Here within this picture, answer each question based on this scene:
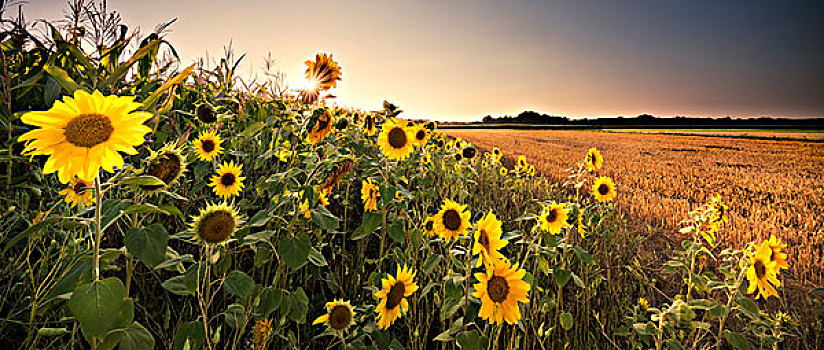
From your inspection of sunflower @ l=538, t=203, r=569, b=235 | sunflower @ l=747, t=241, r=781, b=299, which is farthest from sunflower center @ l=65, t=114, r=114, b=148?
sunflower @ l=747, t=241, r=781, b=299

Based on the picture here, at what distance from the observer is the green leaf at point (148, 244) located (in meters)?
0.81

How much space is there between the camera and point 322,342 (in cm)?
174

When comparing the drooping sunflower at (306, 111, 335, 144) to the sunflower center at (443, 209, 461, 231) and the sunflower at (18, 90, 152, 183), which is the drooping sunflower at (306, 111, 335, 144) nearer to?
the sunflower center at (443, 209, 461, 231)

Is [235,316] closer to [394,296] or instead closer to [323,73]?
[394,296]

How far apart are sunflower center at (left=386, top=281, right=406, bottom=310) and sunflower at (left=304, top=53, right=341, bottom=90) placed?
1371mm

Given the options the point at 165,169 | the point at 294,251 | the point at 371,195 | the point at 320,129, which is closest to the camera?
the point at 165,169

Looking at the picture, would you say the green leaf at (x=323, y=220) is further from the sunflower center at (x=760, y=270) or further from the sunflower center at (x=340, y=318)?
the sunflower center at (x=760, y=270)

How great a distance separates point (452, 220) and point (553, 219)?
0.55 m

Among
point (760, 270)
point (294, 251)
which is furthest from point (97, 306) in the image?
point (760, 270)

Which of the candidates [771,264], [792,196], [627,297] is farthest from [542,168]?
[771,264]

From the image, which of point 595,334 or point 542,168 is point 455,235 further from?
point 542,168

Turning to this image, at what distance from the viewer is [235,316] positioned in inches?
47.2

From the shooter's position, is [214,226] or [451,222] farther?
[451,222]

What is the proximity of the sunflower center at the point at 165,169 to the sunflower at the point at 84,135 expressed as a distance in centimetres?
22
